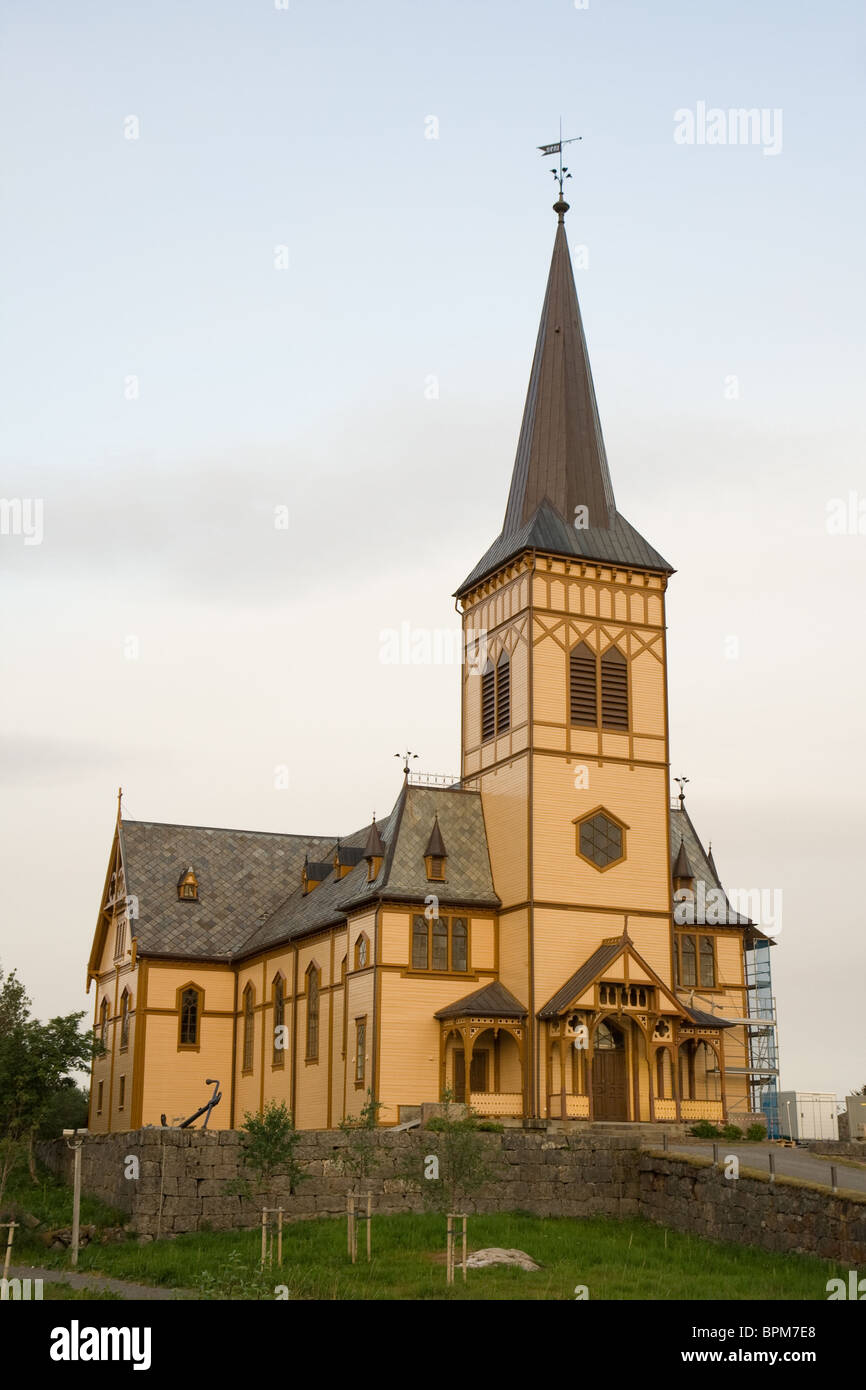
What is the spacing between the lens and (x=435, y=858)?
Answer: 4856cm

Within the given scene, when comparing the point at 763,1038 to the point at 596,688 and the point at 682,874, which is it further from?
the point at 596,688

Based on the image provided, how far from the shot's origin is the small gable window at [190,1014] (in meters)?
59.2

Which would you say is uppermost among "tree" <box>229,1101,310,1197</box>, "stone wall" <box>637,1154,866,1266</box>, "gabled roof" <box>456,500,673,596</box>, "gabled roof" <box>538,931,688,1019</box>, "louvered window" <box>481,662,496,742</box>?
"gabled roof" <box>456,500,673,596</box>

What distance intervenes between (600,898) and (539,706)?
20.8 ft

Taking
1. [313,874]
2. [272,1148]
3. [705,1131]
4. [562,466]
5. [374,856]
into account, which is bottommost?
[705,1131]

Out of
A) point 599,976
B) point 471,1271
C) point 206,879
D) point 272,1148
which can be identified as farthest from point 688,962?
point 471,1271

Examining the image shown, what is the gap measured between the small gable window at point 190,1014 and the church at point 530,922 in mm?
78

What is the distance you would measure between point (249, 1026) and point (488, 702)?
1637 cm

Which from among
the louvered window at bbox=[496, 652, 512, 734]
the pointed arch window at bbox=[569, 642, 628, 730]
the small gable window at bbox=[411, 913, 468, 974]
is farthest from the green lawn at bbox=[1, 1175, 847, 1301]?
the louvered window at bbox=[496, 652, 512, 734]

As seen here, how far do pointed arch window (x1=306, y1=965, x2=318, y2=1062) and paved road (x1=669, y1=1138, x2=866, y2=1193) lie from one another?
571 inches

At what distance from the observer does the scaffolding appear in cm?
6233

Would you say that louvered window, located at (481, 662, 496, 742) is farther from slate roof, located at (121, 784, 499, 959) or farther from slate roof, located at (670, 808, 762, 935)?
slate roof, located at (670, 808, 762, 935)

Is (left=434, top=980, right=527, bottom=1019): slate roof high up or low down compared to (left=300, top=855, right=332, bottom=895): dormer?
down
